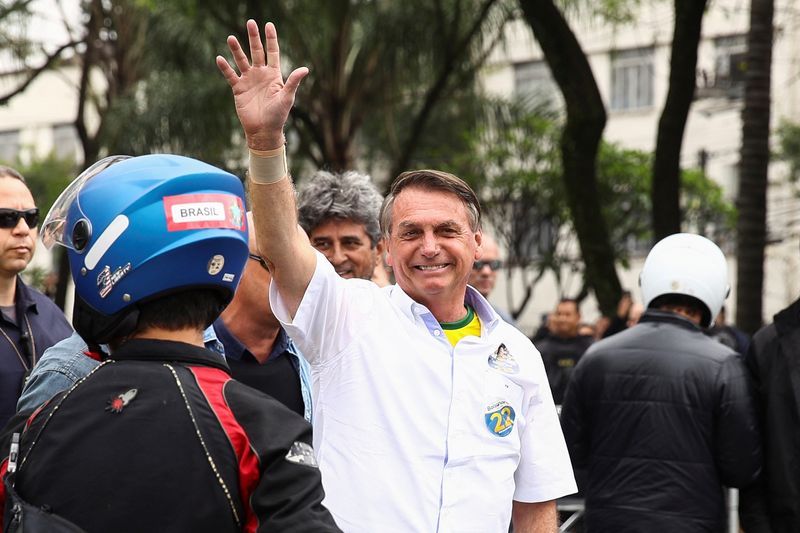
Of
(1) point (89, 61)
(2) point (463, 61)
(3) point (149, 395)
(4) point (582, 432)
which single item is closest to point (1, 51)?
(1) point (89, 61)

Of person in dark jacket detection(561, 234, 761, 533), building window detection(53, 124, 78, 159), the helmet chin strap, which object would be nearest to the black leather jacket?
person in dark jacket detection(561, 234, 761, 533)

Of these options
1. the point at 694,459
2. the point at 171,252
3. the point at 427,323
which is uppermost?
the point at 171,252

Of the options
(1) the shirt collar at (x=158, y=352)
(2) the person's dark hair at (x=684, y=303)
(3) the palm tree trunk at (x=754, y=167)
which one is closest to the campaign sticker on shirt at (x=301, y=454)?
(1) the shirt collar at (x=158, y=352)

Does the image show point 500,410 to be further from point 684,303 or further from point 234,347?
point 684,303

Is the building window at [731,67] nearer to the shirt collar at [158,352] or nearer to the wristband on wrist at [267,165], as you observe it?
the wristband on wrist at [267,165]

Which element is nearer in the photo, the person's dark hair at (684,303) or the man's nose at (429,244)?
the man's nose at (429,244)

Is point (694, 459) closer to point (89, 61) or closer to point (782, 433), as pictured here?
point (782, 433)

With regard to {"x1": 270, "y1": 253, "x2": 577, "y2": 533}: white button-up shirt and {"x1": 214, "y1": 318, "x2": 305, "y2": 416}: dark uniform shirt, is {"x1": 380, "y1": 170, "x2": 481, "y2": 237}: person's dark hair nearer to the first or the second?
{"x1": 270, "y1": 253, "x2": 577, "y2": 533}: white button-up shirt

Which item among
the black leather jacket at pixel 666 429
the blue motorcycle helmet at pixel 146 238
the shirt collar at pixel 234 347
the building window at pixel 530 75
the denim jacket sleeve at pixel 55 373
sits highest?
the blue motorcycle helmet at pixel 146 238

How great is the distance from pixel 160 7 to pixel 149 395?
1608 cm

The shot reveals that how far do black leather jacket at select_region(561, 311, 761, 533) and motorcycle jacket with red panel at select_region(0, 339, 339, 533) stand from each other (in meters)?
3.12

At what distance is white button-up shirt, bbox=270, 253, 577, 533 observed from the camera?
335 centimetres

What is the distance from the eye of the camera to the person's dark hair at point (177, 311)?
8.09ft

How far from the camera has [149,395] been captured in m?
2.35
